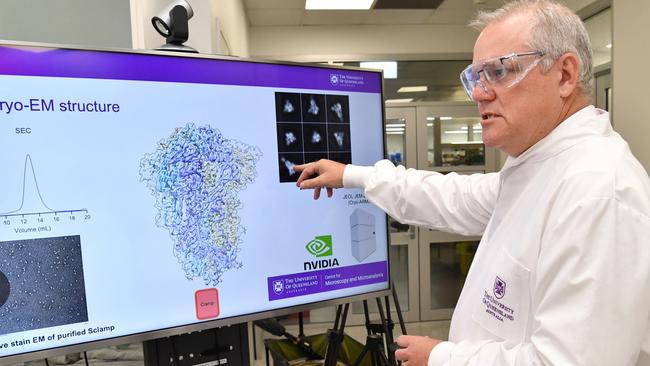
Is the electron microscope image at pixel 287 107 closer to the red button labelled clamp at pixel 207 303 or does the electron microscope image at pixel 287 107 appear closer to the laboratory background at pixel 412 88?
the red button labelled clamp at pixel 207 303

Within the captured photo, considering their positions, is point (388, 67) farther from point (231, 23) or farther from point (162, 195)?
point (162, 195)

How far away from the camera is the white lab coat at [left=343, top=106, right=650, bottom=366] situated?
0.74m

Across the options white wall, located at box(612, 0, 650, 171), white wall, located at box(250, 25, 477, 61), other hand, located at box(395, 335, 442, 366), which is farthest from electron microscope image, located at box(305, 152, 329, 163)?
white wall, located at box(250, 25, 477, 61)

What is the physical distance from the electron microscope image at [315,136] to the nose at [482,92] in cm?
47

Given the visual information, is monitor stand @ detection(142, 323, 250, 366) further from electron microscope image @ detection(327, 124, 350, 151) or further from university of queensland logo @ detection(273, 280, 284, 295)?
electron microscope image @ detection(327, 124, 350, 151)

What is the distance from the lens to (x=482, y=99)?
0.98 metres

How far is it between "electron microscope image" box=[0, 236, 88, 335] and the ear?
114 cm

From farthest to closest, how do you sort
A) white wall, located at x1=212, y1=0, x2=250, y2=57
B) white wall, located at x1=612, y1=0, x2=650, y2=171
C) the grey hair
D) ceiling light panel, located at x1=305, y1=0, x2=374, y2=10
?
ceiling light panel, located at x1=305, y1=0, x2=374, y2=10 < white wall, located at x1=612, y1=0, x2=650, y2=171 < white wall, located at x1=212, y1=0, x2=250, y2=57 < the grey hair

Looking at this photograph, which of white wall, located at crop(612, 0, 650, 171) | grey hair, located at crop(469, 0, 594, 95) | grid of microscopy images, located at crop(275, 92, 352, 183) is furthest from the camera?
white wall, located at crop(612, 0, 650, 171)

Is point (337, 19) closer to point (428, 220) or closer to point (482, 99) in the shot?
point (428, 220)

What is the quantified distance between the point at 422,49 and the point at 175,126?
356 centimetres

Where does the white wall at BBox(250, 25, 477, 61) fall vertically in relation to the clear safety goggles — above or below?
above

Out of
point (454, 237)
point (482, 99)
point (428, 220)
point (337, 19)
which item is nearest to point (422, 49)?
point (337, 19)

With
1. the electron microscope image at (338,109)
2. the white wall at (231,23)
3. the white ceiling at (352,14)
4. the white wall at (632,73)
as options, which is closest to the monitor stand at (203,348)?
the electron microscope image at (338,109)
